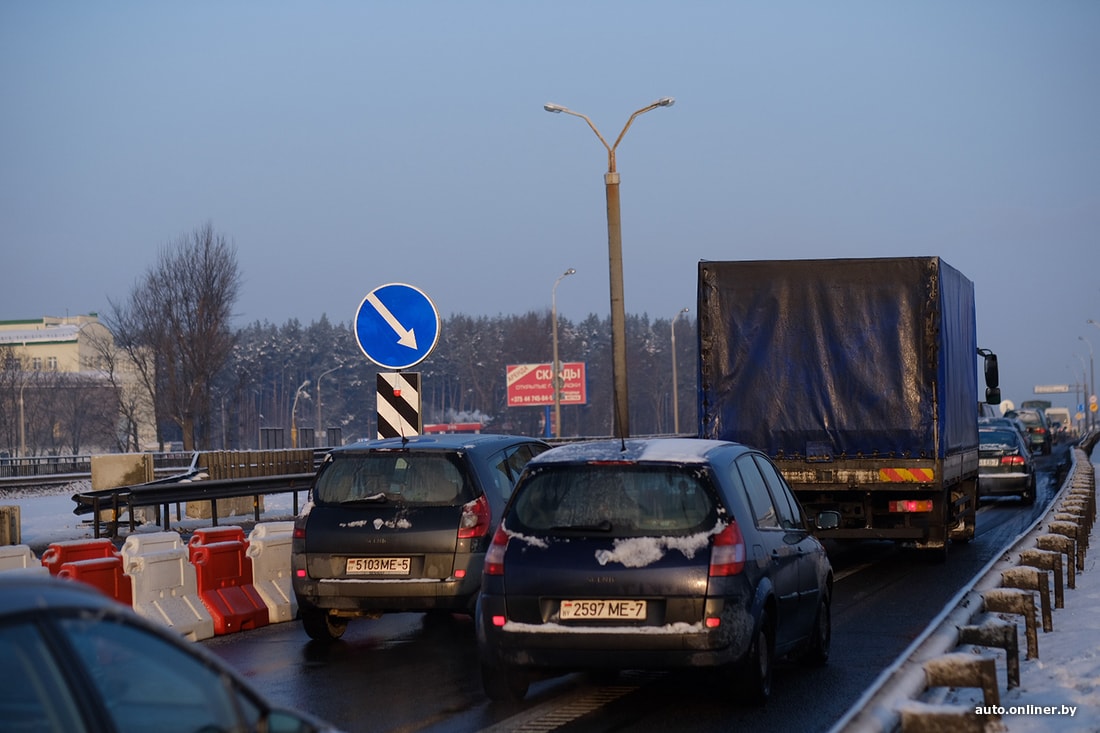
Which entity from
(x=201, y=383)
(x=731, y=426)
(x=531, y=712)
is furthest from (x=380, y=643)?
(x=201, y=383)

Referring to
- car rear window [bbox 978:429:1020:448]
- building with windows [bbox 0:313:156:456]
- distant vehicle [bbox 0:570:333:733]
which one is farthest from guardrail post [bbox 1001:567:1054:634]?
building with windows [bbox 0:313:156:456]

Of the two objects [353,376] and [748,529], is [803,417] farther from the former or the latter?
[353,376]

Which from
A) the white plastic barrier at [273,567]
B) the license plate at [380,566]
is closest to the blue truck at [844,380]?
the white plastic barrier at [273,567]

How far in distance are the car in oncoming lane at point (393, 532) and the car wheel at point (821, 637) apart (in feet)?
8.30

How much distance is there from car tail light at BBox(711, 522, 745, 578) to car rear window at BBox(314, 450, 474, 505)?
328 cm

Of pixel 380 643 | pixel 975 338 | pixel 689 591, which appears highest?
pixel 975 338

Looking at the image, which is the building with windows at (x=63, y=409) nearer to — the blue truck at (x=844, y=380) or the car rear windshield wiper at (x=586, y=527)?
the blue truck at (x=844, y=380)

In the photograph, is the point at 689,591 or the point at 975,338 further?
the point at 975,338

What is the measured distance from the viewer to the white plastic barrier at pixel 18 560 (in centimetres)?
997

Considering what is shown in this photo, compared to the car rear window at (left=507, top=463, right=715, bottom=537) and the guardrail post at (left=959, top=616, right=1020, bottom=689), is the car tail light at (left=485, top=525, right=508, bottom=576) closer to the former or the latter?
the car rear window at (left=507, top=463, right=715, bottom=537)

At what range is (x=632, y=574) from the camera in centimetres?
768

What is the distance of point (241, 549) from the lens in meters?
12.1

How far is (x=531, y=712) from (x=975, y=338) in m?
14.0

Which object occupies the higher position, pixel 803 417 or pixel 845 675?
pixel 803 417
